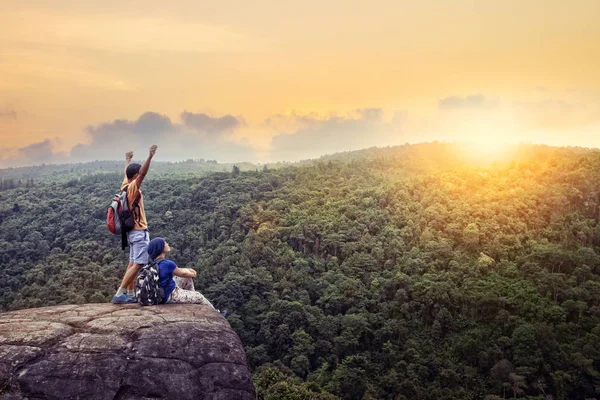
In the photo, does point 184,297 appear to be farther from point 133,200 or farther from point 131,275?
point 133,200

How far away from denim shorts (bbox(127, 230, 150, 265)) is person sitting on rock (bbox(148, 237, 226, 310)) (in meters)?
0.21

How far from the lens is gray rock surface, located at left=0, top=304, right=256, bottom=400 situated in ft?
18.7

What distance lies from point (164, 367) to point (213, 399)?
80 centimetres

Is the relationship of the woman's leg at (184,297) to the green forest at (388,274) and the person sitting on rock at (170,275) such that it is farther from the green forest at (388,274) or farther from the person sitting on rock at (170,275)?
the green forest at (388,274)

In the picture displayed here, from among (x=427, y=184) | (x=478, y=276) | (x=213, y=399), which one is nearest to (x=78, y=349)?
(x=213, y=399)

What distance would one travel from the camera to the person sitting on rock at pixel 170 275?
7895 millimetres

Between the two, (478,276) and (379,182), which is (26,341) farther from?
(379,182)

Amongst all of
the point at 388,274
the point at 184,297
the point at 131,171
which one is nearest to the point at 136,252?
the point at 184,297

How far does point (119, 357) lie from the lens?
6.14 m

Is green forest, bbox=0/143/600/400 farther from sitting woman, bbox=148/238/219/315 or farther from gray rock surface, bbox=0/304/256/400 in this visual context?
gray rock surface, bbox=0/304/256/400

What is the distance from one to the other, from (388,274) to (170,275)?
36129 millimetres

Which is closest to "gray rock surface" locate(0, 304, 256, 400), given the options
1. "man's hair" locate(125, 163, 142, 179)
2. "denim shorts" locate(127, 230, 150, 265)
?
"denim shorts" locate(127, 230, 150, 265)

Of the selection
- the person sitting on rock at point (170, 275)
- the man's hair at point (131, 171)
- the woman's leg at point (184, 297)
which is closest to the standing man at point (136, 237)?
the man's hair at point (131, 171)

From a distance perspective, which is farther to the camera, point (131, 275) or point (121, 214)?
point (131, 275)
